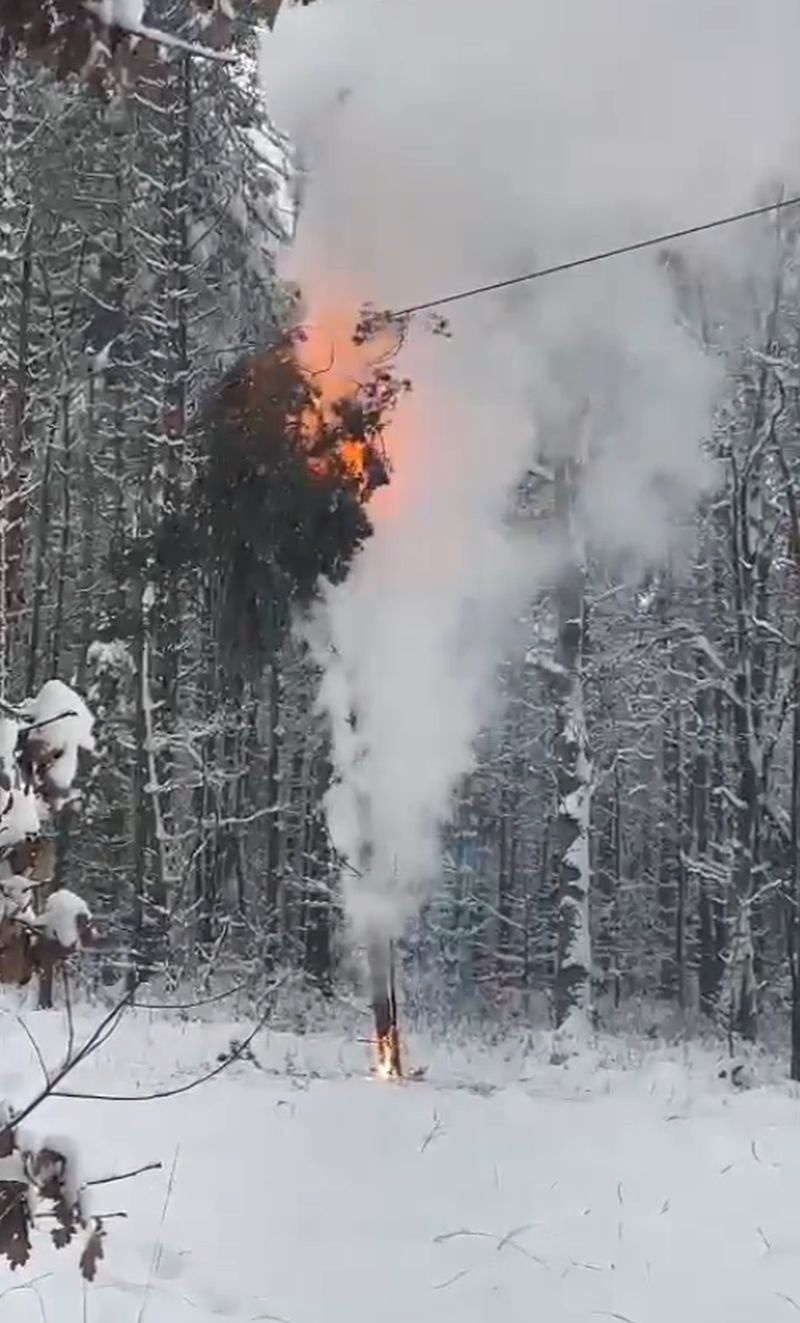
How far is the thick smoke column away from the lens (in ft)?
28.2

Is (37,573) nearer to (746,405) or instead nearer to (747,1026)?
(746,405)

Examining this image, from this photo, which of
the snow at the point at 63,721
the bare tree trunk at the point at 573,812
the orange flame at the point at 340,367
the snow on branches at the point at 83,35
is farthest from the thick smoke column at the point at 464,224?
the snow at the point at 63,721

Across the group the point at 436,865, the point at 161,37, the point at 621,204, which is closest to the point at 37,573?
the point at 436,865

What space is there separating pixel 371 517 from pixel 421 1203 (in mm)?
5200

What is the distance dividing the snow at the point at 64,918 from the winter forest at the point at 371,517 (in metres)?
0.01

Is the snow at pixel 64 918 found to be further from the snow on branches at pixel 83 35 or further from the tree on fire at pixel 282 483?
the tree on fire at pixel 282 483

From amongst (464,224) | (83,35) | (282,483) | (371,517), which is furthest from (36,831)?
(282,483)

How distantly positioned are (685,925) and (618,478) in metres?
12.3

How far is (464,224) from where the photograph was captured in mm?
9406

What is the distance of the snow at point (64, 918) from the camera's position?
5.81ft

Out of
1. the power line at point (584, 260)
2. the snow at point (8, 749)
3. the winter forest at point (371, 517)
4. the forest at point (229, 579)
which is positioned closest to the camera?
the snow at point (8, 749)

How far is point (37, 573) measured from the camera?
15852mm

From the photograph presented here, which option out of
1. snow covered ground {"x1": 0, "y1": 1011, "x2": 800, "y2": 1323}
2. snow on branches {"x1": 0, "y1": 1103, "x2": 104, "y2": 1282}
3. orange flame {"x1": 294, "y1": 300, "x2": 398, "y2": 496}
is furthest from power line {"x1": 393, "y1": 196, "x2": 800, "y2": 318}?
snow on branches {"x1": 0, "y1": 1103, "x2": 104, "y2": 1282}

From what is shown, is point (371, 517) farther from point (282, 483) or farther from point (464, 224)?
point (464, 224)
